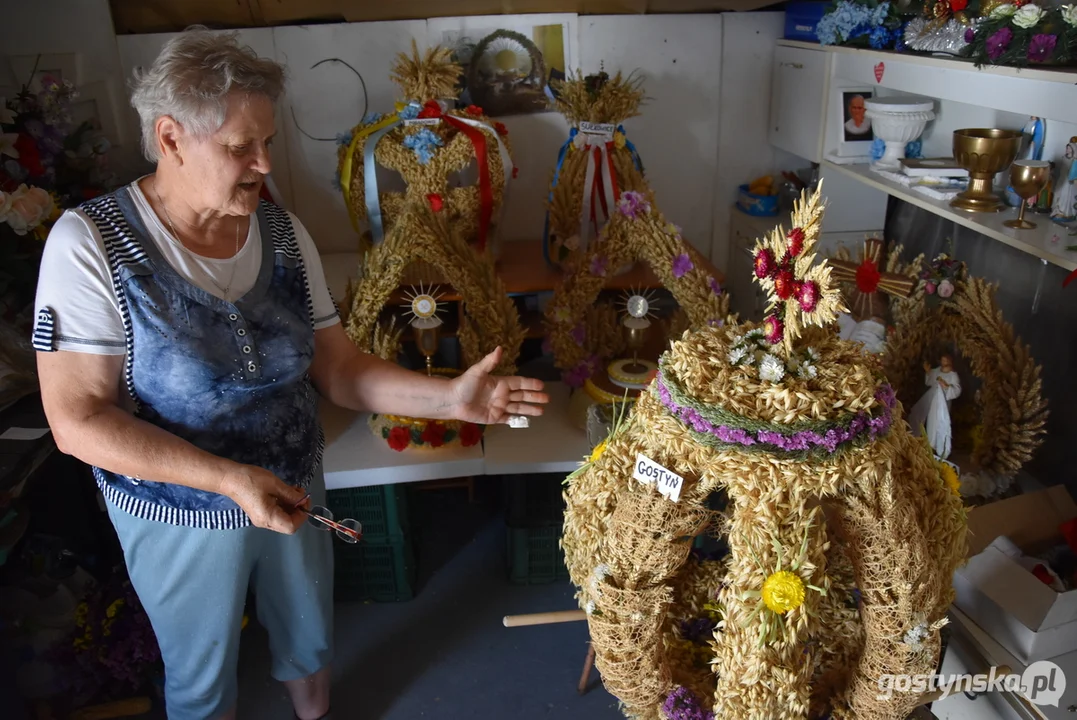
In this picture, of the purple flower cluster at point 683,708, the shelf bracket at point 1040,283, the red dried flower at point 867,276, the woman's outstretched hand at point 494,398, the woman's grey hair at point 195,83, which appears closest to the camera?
the woman's grey hair at point 195,83

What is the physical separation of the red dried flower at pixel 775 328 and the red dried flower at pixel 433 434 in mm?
1146

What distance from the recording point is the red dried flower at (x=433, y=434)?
212 cm

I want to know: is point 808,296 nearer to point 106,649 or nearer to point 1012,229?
point 1012,229

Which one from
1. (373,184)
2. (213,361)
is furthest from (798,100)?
(213,361)

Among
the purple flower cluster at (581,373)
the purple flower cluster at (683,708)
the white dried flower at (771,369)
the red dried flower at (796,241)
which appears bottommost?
the purple flower cluster at (683,708)

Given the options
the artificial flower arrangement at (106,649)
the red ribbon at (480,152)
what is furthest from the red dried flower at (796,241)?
the artificial flower arrangement at (106,649)

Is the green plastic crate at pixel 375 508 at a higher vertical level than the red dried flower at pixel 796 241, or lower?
lower

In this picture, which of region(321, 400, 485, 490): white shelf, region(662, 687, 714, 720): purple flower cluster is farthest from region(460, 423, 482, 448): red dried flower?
region(662, 687, 714, 720): purple flower cluster

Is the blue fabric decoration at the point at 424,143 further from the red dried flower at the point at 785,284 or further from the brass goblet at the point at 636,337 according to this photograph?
the red dried flower at the point at 785,284

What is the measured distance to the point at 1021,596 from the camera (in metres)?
1.48

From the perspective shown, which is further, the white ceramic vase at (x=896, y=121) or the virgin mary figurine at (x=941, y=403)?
the white ceramic vase at (x=896, y=121)

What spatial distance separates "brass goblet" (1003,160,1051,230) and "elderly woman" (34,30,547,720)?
1.14 metres

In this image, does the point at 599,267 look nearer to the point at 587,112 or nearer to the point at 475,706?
the point at 587,112

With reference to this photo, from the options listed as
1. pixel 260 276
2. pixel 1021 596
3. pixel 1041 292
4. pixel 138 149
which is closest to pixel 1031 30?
pixel 1041 292
